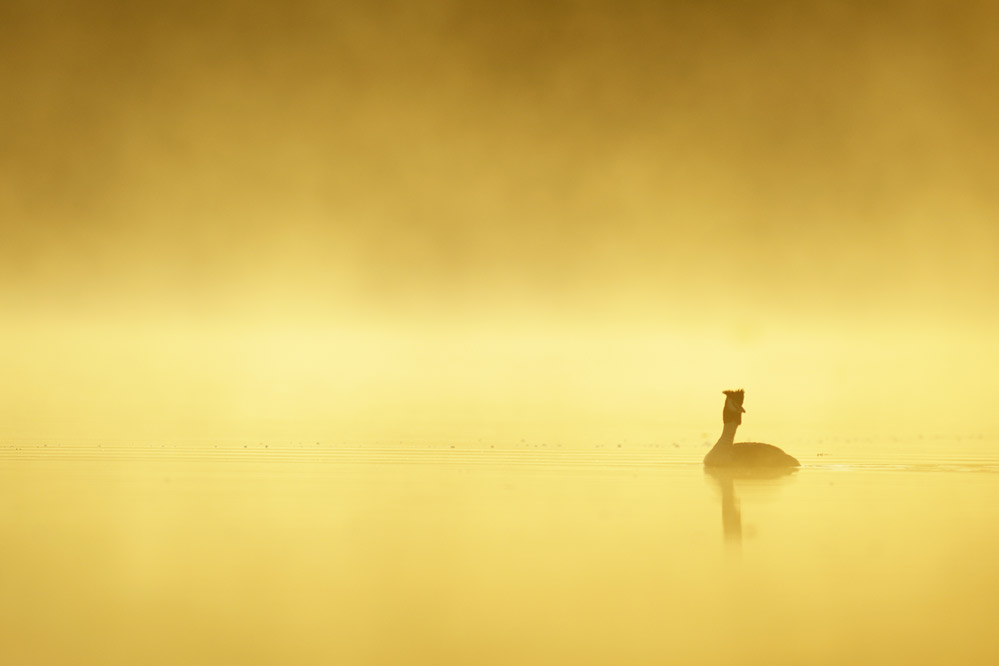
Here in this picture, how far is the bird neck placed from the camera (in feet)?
66.0

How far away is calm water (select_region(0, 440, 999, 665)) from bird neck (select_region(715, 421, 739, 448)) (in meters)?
4.21

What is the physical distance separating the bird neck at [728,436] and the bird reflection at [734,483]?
2.91 ft

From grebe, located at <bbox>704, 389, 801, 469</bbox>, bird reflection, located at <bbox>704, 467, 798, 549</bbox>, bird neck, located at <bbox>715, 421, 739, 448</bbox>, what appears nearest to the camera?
bird reflection, located at <bbox>704, 467, 798, 549</bbox>

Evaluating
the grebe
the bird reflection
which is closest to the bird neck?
the grebe

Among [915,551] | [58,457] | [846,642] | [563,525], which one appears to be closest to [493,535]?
[563,525]

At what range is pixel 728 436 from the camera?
67.7ft

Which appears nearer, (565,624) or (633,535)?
(565,624)

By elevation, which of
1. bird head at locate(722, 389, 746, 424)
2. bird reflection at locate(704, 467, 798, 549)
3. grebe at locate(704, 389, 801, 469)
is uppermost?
bird head at locate(722, 389, 746, 424)

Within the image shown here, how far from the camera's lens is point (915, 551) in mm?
9461

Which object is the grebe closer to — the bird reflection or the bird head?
Result: the bird reflection

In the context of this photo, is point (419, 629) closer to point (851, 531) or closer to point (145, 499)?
point (851, 531)

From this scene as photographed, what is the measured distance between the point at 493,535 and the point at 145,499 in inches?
177

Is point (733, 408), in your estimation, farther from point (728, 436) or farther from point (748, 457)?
point (748, 457)

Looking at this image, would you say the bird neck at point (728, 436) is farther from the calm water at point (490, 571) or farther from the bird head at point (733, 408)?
the calm water at point (490, 571)
